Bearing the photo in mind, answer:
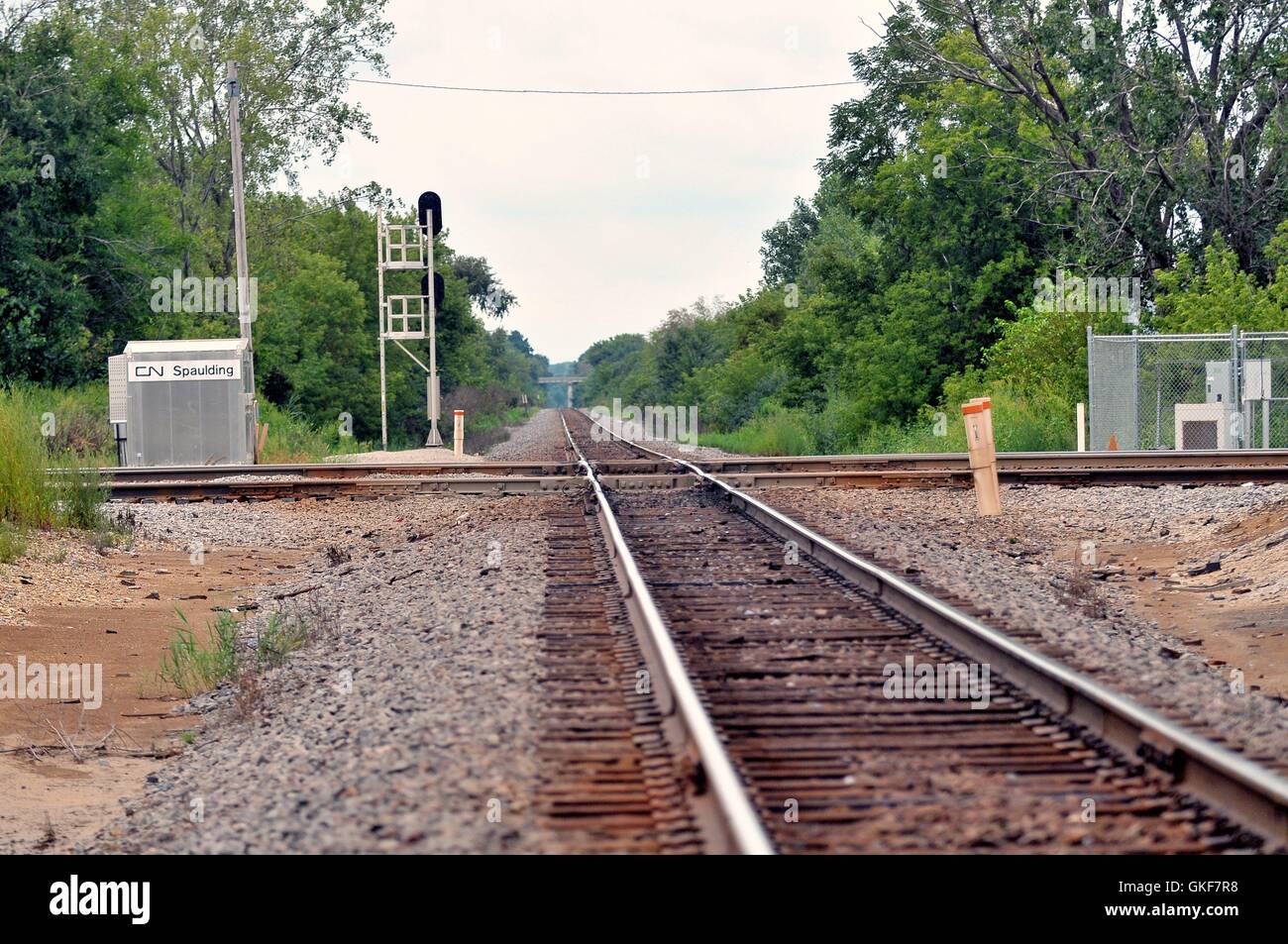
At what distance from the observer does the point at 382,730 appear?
6.68 metres

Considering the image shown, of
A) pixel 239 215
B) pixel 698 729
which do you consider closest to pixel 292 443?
pixel 239 215

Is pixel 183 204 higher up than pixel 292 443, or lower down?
higher up

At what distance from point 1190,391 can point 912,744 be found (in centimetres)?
2318

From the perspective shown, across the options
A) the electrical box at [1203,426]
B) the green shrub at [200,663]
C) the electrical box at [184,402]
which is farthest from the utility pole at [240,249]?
the green shrub at [200,663]

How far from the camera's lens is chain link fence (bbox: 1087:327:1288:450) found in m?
24.0

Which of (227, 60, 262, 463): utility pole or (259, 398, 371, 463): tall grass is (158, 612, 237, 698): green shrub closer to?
(227, 60, 262, 463): utility pole

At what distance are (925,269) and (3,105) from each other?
77.0 ft

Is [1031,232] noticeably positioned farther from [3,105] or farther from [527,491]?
[3,105]

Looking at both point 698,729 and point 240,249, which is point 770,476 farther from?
point 240,249

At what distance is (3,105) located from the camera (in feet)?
115

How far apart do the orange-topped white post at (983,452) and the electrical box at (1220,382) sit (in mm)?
10166

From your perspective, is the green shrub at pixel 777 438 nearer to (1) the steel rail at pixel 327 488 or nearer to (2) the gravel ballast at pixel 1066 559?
(1) the steel rail at pixel 327 488

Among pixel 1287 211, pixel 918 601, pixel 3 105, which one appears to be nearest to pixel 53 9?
pixel 3 105
